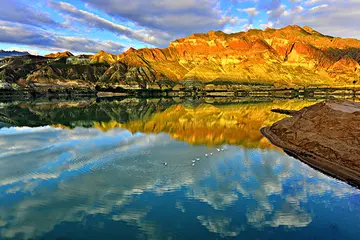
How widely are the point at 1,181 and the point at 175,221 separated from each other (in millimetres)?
16080

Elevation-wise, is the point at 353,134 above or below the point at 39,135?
above

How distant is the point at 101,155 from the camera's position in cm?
3172

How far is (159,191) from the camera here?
69.7 ft

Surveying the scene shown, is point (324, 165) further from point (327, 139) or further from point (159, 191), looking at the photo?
point (159, 191)

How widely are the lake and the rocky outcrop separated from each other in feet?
7.29

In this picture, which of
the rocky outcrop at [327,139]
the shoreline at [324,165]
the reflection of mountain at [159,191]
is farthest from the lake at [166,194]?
the rocky outcrop at [327,139]

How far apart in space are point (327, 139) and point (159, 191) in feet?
74.9

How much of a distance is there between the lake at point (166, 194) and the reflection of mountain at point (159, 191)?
0.07m

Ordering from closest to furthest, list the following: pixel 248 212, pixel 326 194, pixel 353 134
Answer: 1. pixel 248 212
2. pixel 326 194
3. pixel 353 134

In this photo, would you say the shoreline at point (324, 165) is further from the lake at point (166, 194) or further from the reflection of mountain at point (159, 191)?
the reflection of mountain at point (159, 191)

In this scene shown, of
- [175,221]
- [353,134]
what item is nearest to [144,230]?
[175,221]

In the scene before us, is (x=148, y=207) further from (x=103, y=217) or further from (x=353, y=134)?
(x=353, y=134)

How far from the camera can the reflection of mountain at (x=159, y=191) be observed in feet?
55.2

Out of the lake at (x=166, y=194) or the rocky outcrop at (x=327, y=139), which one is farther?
the rocky outcrop at (x=327, y=139)
